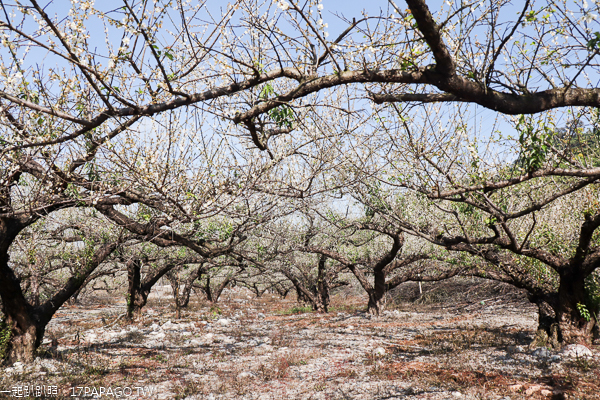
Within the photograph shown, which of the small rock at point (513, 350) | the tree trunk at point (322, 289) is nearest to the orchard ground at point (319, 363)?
the small rock at point (513, 350)

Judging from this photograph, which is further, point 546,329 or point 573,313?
point 546,329

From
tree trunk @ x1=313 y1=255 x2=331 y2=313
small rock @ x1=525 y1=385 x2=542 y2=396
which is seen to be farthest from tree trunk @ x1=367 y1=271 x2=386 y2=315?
small rock @ x1=525 y1=385 x2=542 y2=396

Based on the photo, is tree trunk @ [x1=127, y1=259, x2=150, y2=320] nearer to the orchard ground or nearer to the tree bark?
the tree bark

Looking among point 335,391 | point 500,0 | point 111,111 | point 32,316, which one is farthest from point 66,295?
point 500,0

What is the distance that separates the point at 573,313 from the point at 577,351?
1087 mm

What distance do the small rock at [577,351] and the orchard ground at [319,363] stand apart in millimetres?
44

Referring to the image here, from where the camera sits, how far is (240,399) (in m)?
7.70

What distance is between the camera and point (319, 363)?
10.5m

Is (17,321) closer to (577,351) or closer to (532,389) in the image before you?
(532,389)

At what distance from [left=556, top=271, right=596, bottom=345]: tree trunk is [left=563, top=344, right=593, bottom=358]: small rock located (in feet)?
1.42

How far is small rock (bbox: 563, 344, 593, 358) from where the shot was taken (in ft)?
29.9

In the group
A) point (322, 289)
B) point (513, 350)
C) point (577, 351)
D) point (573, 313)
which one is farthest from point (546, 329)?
point (322, 289)

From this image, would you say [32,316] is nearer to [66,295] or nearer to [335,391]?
[66,295]

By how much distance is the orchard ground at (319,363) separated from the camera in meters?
7.75
